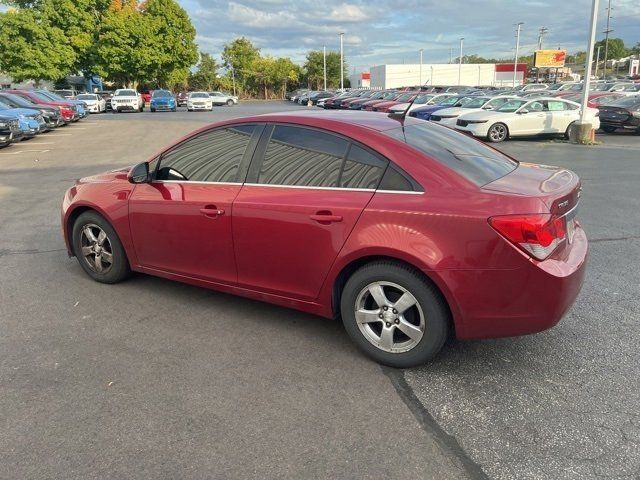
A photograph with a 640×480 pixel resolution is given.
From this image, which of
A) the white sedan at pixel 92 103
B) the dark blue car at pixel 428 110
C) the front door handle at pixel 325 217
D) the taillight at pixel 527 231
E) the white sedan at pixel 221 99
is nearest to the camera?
the taillight at pixel 527 231

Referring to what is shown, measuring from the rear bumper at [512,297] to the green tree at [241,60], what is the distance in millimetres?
88966

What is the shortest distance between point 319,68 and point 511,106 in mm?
74256

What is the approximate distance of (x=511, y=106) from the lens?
18719 mm

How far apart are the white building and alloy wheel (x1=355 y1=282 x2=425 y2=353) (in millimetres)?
→ 88334

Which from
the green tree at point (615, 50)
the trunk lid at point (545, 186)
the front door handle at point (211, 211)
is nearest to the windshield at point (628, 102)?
the trunk lid at point (545, 186)

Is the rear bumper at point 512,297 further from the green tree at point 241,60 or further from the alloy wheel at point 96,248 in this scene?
the green tree at point 241,60

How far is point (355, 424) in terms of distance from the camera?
288 cm

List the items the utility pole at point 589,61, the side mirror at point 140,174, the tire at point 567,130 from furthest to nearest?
the tire at point 567,130, the utility pole at point 589,61, the side mirror at point 140,174

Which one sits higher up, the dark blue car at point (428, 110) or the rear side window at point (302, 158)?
the rear side window at point (302, 158)

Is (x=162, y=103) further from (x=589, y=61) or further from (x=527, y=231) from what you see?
(x=527, y=231)

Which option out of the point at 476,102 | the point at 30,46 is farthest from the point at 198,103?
the point at 476,102

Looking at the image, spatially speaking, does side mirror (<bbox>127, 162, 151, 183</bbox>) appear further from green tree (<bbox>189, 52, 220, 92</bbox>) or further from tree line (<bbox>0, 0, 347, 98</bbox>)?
green tree (<bbox>189, 52, 220, 92</bbox>)

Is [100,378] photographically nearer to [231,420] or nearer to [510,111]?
[231,420]

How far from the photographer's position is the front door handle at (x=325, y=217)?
3.44 m
